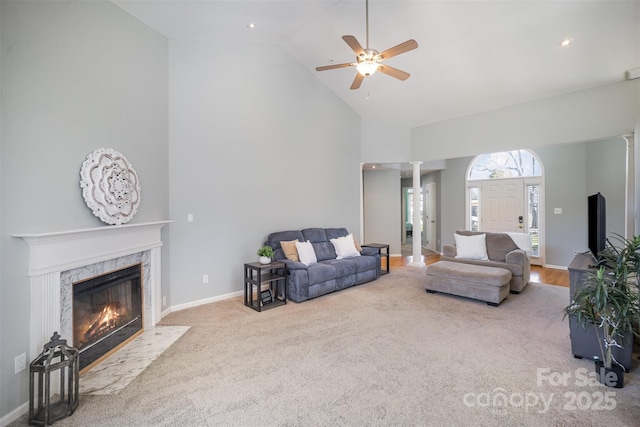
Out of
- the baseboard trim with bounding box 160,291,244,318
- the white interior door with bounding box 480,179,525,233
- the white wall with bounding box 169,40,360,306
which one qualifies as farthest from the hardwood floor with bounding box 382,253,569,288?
the baseboard trim with bounding box 160,291,244,318

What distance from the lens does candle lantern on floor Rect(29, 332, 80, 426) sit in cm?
182

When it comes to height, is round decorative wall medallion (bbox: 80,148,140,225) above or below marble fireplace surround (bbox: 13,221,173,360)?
above

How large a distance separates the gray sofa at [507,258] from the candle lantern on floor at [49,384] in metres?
5.10

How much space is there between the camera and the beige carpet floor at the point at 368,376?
1.89m

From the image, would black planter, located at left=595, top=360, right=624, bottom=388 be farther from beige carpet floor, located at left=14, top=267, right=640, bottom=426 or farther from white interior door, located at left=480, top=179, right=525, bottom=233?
white interior door, located at left=480, top=179, right=525, bottom=233

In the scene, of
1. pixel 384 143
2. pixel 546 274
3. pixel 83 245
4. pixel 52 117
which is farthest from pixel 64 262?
pixel 546 274

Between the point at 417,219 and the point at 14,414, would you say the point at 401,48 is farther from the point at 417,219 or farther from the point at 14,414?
the point at 417,219

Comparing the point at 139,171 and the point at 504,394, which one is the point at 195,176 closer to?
the point at 139,171

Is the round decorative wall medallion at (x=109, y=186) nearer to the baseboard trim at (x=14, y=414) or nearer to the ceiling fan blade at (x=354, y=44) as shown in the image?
the baseboard trim at (x=14, y=414)

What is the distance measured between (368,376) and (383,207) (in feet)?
19.6

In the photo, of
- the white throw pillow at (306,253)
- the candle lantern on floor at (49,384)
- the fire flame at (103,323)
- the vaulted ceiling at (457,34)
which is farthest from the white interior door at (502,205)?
the candle lantern on floor at (49,384)

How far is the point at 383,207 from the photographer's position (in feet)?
26.1

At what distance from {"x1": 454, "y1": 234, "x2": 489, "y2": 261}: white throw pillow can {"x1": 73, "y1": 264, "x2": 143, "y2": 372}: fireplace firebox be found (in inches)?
193

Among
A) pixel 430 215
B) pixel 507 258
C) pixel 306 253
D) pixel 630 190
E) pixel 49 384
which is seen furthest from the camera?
pixel 430 215
